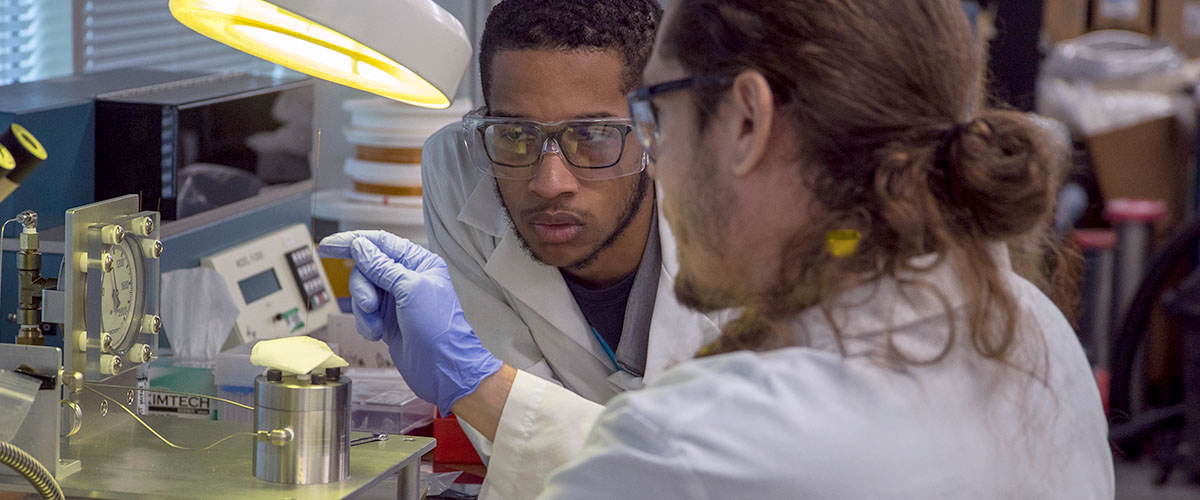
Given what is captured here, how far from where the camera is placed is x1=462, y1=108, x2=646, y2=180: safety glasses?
1634mm

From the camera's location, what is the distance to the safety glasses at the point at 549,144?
163 cm

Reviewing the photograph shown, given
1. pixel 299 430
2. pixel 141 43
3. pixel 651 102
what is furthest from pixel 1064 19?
pixel 299 430

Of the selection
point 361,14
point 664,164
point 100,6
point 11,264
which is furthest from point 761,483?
point 100,6

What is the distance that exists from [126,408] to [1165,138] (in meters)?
4.36

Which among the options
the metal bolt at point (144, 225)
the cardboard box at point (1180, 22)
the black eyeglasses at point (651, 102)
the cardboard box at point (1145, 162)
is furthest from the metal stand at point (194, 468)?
the cardboard box at point (1180, 22)

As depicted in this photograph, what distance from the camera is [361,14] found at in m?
1.09

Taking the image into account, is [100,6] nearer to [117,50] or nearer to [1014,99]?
[117,50]

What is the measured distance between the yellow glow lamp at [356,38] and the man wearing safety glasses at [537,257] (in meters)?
0.24

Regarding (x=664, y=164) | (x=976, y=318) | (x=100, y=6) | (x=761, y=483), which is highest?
(x=100, y=6)

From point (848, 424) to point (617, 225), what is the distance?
0.95m

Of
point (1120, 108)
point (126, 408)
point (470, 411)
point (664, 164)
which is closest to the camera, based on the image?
point (664, 164)

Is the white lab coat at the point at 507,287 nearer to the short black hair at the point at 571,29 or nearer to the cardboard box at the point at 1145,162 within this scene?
the short black hair at the point at 571,29

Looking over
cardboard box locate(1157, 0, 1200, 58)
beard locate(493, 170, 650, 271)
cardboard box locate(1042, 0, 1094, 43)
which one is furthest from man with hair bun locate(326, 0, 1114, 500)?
Answer: cardboard box locate(1157, 0, 1200, 58)

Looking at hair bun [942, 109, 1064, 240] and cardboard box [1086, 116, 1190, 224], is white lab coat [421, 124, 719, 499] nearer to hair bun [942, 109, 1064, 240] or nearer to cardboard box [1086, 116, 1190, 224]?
hair bun [942, 109, 1064, 240]
